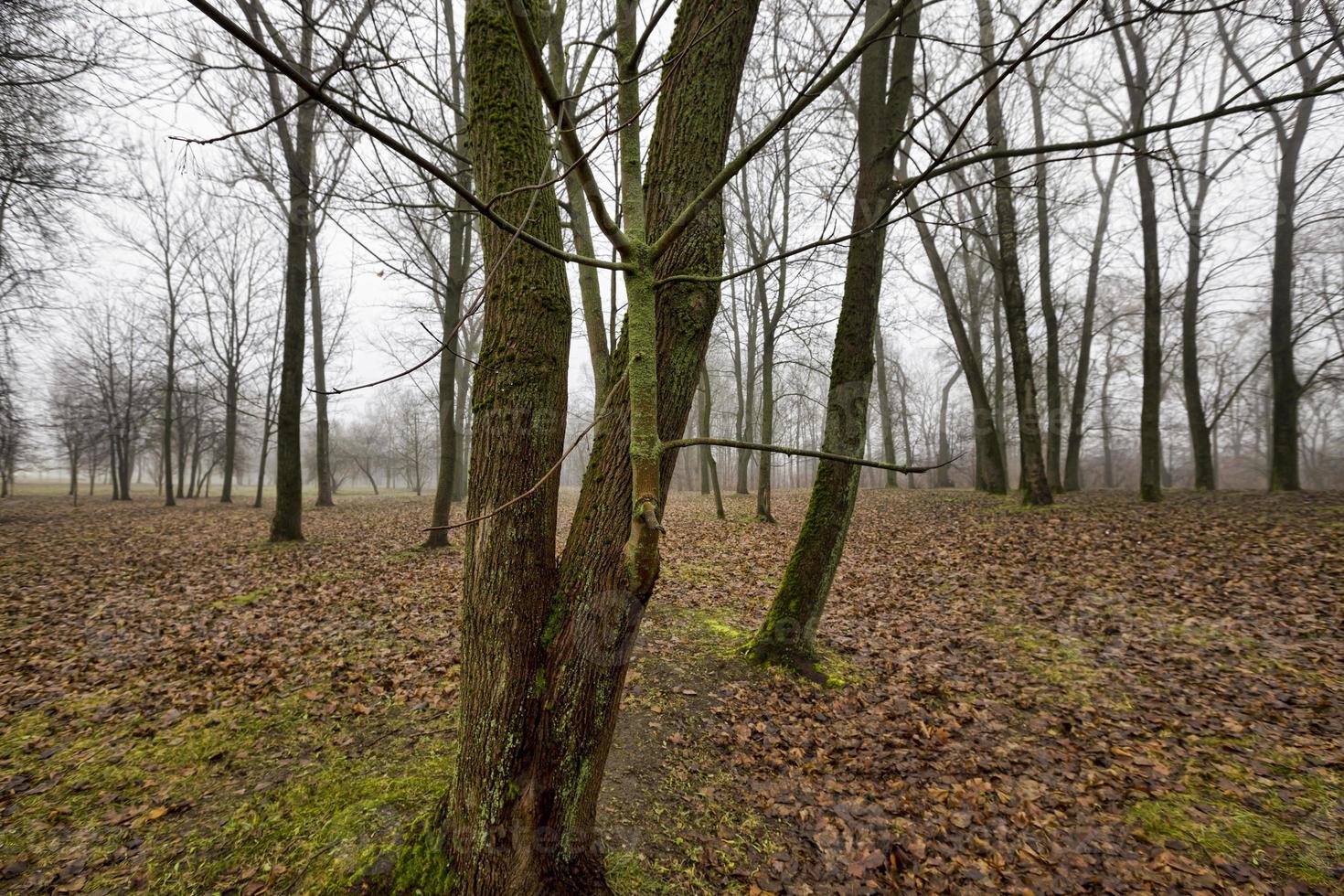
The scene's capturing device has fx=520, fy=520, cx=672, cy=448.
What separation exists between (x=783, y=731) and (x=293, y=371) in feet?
33.1

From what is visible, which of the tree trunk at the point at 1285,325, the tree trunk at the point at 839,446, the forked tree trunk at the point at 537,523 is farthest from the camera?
the tree trunk at the point at 1285,325

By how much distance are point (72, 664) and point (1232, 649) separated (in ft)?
33.9

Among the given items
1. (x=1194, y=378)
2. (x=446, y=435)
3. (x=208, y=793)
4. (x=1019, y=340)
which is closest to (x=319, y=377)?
(x=446, y=435)

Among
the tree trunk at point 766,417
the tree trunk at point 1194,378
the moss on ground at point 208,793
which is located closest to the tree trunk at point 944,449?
the tree trunk at point 1194,378

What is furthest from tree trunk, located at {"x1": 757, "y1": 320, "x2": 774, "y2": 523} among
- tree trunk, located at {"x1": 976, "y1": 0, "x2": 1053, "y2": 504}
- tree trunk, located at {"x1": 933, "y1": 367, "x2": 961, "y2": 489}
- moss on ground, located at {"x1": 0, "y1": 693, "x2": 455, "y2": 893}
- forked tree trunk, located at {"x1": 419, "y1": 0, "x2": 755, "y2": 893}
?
tree trunk, located at {"x1": 933, "y1": 367, "x2": 961, "y2": 489}

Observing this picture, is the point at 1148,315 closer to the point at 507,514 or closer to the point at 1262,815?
the point at 1262,815

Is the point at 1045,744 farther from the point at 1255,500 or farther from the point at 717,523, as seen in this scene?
the point at 1255,500

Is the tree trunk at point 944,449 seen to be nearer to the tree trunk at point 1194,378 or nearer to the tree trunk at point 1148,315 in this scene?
the tree trunk at point 1194,378

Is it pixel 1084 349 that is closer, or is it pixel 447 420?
pixel 447 420

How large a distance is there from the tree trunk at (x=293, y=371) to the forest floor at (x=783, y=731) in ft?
7.98

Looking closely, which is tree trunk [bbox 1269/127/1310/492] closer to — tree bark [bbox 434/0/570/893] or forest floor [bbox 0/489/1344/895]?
forest floor [bbox 0/489/1344/895]

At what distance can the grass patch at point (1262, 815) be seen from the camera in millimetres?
2693

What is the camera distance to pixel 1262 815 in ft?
9.71

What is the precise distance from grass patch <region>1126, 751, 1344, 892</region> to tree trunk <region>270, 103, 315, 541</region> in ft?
38.2
